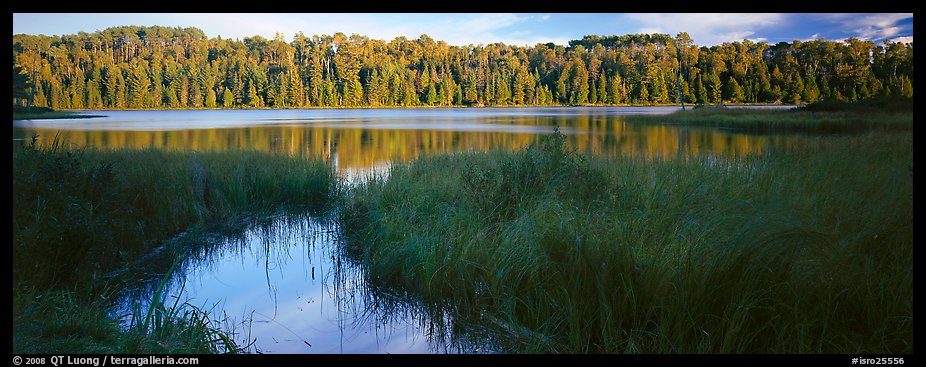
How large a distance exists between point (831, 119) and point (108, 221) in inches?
1035

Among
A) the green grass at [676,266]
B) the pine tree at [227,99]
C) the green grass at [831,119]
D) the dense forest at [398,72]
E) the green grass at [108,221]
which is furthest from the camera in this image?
the pine tree at [227,99]

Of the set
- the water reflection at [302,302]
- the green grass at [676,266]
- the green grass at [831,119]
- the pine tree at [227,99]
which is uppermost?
the pine tree at [227,99]

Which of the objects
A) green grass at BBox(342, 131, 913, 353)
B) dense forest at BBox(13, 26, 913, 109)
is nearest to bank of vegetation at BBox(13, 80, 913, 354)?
green grass at BBox(342, 131, 913, 353)

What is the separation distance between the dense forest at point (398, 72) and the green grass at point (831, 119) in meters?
18.7

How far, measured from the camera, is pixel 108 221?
611 cm

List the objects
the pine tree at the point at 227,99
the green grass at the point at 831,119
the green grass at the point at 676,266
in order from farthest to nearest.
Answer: the pine tree at the point at 227,99
the green grass at the point at 831,119
the green grass at the point at 676,266

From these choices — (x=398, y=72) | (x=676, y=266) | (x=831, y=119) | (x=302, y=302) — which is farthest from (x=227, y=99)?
(x=676, y=266)

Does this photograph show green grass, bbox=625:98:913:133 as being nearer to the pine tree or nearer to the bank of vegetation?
the bank of vegetation

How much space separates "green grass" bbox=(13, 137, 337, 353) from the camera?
391 centimetres

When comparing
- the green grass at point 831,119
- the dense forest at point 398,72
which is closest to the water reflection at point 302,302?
the green grass at point 831,119

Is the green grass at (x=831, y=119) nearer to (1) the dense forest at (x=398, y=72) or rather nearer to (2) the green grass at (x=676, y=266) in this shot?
(2) the green grass at (x=676, y=266)

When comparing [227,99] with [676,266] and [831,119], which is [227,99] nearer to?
[831,119]

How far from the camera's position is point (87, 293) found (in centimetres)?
502

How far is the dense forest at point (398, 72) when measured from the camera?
6481cm
